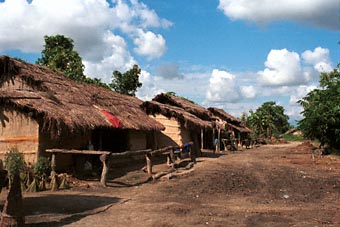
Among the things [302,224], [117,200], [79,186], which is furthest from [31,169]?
[302,224]

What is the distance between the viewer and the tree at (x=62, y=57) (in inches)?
1249

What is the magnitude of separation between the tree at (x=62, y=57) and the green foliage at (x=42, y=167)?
19.3 metres

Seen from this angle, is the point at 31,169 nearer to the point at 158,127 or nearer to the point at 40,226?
the point at 40,226

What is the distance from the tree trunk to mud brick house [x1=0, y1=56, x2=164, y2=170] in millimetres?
5966

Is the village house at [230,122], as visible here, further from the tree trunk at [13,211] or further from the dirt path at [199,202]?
the tree trunk at [13,211]

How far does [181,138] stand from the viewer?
933 inches

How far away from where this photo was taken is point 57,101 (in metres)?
14.5

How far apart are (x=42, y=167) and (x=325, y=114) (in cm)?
1822

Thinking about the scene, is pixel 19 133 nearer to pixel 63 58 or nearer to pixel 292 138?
pixel 63 58

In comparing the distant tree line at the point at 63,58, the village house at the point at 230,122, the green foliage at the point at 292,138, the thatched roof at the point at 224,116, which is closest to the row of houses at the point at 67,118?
the distant tree line at the point at 63,58

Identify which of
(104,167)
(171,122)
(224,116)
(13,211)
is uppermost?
(224,116)

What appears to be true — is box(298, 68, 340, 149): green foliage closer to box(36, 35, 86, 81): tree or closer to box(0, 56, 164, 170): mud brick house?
box(0, 56, 164, 170): mud brick house

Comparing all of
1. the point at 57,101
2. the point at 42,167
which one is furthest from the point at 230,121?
the point at 42,167

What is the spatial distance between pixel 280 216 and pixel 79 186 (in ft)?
21.1
